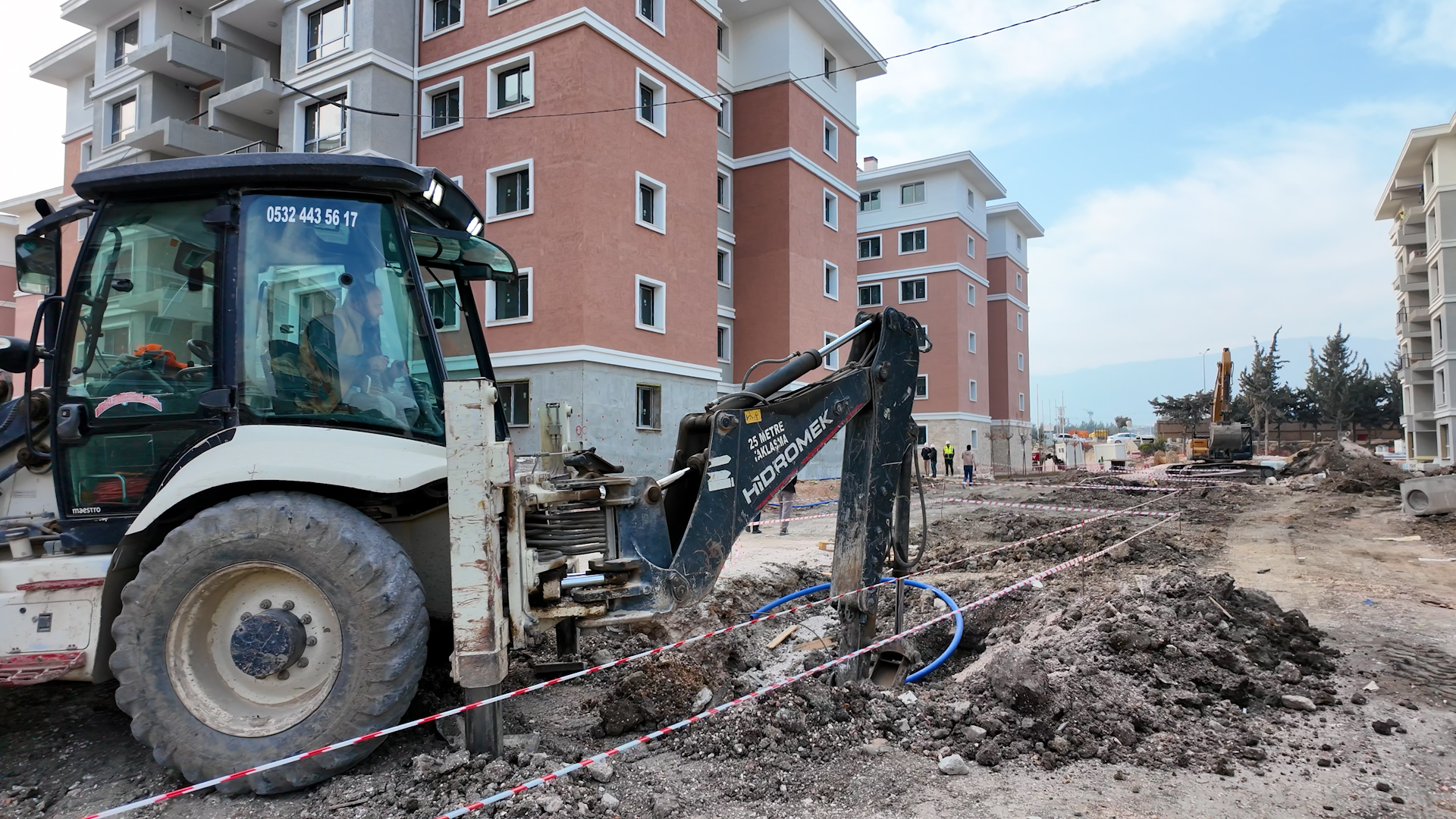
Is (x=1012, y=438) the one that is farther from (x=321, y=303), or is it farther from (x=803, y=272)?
(x=321, y=303)

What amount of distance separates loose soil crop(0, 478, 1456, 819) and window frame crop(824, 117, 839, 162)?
2682cm

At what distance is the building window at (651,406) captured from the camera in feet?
70.4

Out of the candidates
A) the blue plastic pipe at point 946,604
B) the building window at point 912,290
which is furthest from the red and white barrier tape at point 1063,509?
the building window at point 912,290

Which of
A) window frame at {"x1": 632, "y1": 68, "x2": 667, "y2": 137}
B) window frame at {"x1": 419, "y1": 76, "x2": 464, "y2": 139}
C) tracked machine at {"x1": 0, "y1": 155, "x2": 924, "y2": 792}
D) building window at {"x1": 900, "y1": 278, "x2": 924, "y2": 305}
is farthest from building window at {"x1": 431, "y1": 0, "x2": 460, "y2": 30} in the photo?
building window at {"x1": 900, "y1": 278, "x2": 924, "y2": 305}

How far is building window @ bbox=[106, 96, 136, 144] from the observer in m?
28.3

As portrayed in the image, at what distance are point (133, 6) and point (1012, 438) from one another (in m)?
43.5

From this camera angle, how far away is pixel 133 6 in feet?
92.0

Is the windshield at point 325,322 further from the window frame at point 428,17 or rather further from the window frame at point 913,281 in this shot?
the window frame at point 913,281

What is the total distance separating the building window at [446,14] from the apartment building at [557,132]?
49 mm

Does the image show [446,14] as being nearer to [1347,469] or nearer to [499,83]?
[499,83]

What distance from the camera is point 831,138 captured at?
31750 millimetres

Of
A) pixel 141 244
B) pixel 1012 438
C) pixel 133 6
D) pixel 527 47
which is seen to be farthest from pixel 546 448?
pixel 1012 438

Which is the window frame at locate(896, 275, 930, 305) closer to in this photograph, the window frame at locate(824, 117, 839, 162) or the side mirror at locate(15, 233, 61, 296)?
the window frame at locate(824, 117, 839, 162)

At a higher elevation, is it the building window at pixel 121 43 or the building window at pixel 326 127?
the building window at pixel 121 43
